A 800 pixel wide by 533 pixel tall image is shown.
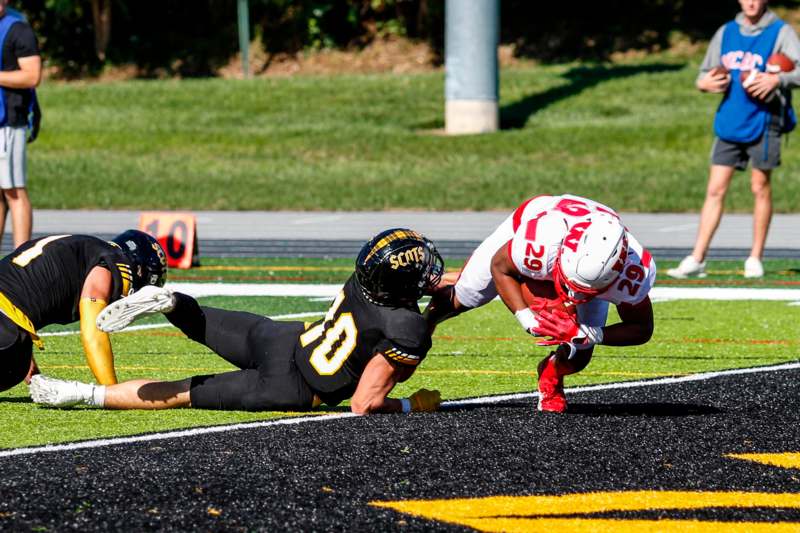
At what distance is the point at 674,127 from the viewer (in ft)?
80.4

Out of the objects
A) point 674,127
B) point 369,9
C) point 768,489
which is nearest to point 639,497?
point 768,489

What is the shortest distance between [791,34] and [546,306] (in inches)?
242

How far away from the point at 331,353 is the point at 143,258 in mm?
1122

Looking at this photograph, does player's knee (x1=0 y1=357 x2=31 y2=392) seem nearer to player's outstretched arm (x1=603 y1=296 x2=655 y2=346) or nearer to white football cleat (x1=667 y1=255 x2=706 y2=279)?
player's outstretched arm (x1=603 y1=296 x2=655 y2=346)

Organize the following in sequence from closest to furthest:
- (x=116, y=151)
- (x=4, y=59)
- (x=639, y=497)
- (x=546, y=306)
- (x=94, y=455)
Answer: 1. (x=639, y=497)
2. (x=94, y=455)
3. (x=546, y=306)
4. (x=4, y=59)
5. (x=116, y=151)

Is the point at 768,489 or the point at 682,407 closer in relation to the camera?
the point at 768,489

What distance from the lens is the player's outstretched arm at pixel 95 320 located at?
668cm

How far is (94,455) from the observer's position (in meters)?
5.48

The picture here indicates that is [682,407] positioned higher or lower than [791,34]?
lower

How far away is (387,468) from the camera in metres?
5.26

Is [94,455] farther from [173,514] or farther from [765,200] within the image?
[765,200]

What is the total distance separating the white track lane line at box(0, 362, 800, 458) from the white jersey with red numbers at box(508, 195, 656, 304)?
76cm

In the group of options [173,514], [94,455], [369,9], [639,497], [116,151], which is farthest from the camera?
[369,9]

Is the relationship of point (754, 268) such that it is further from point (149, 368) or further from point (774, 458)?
point (774, 458)
